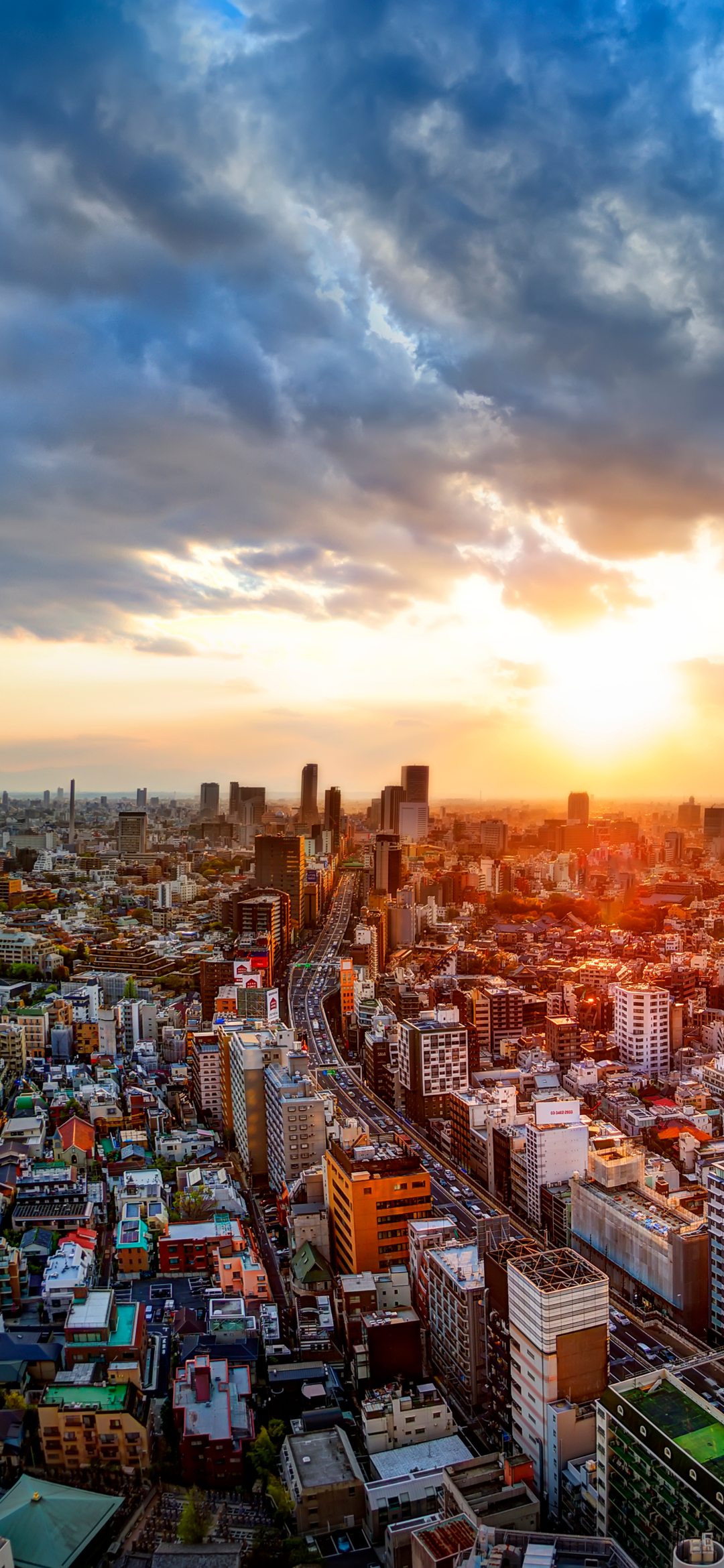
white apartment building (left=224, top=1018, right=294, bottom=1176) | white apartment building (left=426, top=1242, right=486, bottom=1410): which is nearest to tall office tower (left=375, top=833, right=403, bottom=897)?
white apartment building (left=224, top=1018, right=294, bottom=1176)

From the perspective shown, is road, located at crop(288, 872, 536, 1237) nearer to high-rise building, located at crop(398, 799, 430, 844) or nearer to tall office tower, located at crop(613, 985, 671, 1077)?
tall office tower, located at crop(613, 985, 671, 1077)

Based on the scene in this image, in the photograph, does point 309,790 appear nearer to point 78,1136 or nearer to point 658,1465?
point 78,1136

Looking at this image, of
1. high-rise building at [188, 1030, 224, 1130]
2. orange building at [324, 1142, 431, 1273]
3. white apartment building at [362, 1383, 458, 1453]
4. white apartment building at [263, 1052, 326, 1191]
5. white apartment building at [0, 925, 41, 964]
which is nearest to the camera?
white apartment building at [362, 1383, 458, 1453]

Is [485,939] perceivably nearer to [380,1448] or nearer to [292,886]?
[292,886]

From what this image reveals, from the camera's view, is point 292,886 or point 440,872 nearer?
point 292,886

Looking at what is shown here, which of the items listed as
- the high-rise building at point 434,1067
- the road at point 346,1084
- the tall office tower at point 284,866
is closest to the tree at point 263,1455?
the road at point 346,1084

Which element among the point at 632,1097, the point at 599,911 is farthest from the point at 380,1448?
the point at 599,911
